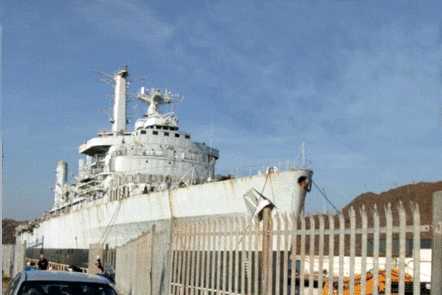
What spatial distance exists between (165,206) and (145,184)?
22.4ft

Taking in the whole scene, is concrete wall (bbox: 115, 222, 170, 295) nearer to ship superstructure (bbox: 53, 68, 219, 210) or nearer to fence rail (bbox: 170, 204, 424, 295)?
fence rail (bbox: 170, 204, 424, 295)

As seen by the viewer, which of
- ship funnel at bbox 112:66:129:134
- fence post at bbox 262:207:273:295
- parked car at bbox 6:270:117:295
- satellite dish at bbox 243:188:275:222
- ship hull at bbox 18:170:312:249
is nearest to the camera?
parked car at bbox 6:270:117:295

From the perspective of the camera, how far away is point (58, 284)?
792cm

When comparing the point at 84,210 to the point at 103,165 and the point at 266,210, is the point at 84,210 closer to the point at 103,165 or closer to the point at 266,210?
the point at 103,165

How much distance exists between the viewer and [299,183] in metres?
24.6

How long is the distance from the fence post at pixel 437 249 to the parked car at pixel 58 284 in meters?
4.16

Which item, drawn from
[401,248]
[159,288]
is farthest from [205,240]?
[401,248]

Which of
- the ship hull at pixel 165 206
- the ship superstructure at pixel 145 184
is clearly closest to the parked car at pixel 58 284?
the ship hull at pixel 165 206

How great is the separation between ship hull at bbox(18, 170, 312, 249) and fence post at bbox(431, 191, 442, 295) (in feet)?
32.1

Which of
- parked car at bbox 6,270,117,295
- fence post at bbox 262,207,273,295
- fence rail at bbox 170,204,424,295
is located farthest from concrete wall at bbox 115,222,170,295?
fence post at bbox 262,207,273,295

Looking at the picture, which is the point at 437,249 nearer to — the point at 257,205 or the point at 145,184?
the point at 257,205

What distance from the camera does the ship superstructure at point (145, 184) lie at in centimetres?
2667

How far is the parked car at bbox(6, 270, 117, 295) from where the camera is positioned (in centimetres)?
782

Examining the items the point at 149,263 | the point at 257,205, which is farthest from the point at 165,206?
the point at 149,263
